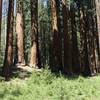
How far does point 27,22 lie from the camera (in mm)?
50156

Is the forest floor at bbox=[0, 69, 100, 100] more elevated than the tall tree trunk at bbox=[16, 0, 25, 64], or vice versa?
the tall tree trunk at bbox=[16, 0, 25, 64]

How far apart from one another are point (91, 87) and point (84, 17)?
21683 mm

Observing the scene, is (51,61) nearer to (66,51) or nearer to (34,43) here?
(66,51)

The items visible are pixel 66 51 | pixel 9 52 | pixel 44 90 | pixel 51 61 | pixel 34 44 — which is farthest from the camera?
pixel 51 61

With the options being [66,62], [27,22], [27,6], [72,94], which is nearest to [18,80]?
[72,94]

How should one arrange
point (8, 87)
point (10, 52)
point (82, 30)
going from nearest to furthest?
point (8, 87)
point (10, 52)
point (82, 30)

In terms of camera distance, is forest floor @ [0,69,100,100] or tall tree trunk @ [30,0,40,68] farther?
tall tree trunk @ [30,0,40,68]

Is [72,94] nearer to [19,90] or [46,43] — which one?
[19,90]

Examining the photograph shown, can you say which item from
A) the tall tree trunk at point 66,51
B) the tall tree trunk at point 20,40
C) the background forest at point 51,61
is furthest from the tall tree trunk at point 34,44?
the tall tree trunk at point 66,51

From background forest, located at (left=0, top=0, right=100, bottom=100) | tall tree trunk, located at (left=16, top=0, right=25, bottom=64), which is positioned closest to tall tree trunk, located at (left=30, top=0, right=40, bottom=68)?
background forest, located at (left=0, top=0, right=100, bottom=100)

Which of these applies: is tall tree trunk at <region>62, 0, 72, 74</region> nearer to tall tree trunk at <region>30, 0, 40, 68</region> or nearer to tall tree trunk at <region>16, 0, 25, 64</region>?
tall tree trunk at <region>30, 0, 40, 68</region>

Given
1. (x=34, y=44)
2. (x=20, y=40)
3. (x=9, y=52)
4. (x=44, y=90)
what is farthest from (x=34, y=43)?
(x=44, y=90)

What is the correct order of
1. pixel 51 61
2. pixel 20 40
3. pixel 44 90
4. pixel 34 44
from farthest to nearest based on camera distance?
pixel 51 61 < pixel 20 40 < pixel 34 44 < pixel 44 90

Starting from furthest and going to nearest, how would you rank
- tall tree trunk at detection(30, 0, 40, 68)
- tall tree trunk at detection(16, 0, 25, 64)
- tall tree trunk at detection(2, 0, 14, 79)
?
tall tree trunk at detection(16, 0, 25, 64) < tall tree trunk at detection(30, 0, 40, 68) < tall tree trunk at detection(2, 0, 14, 79)
